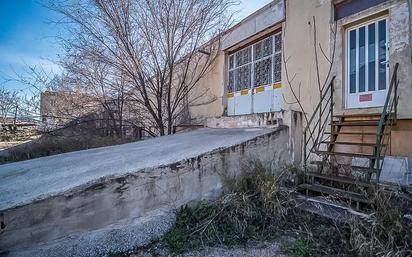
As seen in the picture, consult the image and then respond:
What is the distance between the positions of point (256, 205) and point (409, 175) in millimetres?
2537

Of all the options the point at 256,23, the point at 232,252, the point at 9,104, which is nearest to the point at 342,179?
the point at 232,252

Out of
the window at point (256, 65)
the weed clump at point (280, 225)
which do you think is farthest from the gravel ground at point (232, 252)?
the window at point (256, 65)

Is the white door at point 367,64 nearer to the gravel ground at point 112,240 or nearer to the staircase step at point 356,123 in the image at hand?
the staircase step at point 356,123

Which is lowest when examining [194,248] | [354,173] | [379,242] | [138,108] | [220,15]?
[194,248]

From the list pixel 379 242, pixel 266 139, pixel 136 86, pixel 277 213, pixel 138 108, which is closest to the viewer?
pixel 379 242

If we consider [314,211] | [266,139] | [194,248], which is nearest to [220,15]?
[266,139]

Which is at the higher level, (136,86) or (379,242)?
(136,86)

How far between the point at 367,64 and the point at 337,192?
2.53 m

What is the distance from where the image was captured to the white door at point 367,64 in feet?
14.3

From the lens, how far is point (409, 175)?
390cm

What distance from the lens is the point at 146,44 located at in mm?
8023

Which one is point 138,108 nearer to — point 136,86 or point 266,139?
point 136,86

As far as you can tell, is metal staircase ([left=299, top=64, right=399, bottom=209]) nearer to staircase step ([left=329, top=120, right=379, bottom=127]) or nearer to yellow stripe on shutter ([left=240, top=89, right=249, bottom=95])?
staircase step ([left=329, top=120, right=379, bottom=127])

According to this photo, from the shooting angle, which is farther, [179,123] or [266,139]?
[179,123]
